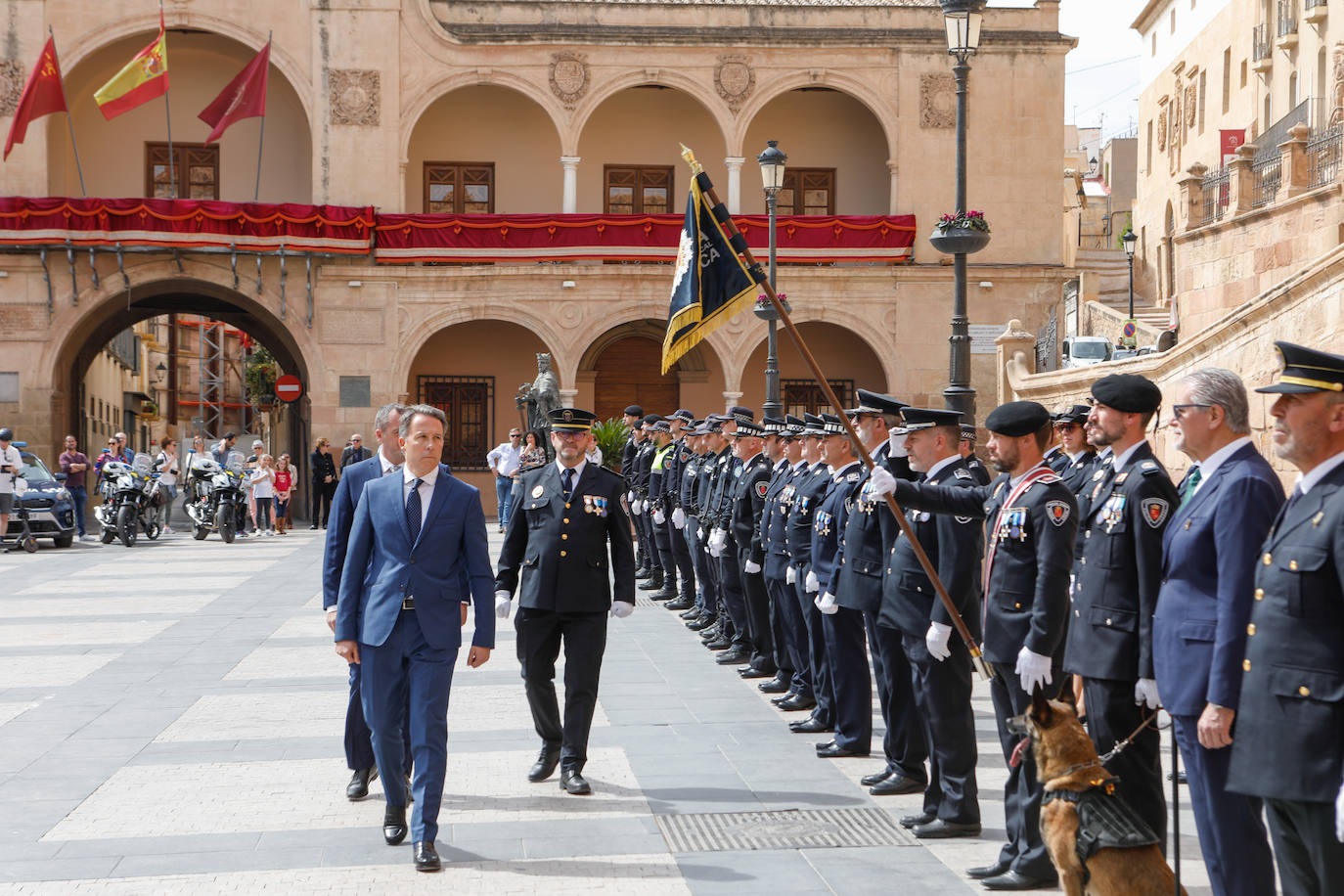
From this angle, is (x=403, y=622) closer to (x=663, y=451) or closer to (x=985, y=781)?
(x=985, y=781)

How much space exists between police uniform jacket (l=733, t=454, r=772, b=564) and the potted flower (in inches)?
93.8

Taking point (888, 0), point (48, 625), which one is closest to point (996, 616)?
point (48, 625)

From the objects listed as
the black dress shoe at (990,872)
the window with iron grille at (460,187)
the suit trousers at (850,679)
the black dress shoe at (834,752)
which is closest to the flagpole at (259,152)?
the window with iron grille at (460,187)

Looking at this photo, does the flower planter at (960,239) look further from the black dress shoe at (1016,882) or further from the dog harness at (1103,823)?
the dog harness at (1103,823)

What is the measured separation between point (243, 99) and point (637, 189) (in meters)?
9.09

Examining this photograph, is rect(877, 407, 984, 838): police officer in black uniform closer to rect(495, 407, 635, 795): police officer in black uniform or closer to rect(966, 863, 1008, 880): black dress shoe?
rect(966, 863, 1008, 880): black dress shoe

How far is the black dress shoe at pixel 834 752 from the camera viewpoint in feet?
24.8

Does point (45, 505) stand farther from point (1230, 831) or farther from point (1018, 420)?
point (1230, 831)

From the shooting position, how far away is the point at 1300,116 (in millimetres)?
34906

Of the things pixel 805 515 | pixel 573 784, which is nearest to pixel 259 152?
pixel 805 515

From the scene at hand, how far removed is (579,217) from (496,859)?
23551 mm

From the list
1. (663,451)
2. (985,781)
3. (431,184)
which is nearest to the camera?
(985,781)

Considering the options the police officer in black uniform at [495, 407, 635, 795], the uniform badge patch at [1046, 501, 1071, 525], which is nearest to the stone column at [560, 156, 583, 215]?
the police officer in black uniform at [495, 407, 635, 795]

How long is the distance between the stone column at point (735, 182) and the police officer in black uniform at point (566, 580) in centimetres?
2275
